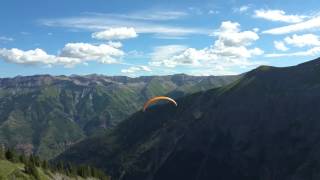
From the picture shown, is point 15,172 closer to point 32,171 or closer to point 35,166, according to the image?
point 32,171

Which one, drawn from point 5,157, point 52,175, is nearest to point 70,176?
point 52,175

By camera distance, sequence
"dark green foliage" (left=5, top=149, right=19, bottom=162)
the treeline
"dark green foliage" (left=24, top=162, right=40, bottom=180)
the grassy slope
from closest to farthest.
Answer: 1. the grassy slope
2. "dark green foliage" (left=24, top=162, right=40, bottom=180)
3. the treeline
4. "dark green foliage" (left=5, top=149, right=19, bottom=162)

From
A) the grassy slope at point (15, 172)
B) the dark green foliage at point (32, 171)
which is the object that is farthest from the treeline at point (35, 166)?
the grassy slope at point (15, 172)

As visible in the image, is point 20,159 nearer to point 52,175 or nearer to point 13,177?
point 52,175

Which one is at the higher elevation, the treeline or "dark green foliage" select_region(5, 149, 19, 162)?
"dark green foliage" select_region(5, 149, 19, 162)

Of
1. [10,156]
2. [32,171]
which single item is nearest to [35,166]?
[10,156]

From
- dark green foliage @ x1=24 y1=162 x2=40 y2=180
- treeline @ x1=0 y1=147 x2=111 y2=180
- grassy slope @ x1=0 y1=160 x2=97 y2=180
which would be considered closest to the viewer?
grassy slope @ x1=0 y1=160 x2=97 y2=180

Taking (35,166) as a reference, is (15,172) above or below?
above

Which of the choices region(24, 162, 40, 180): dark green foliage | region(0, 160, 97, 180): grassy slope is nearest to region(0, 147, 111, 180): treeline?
region(24, 162, 40, 180): dark green foliage

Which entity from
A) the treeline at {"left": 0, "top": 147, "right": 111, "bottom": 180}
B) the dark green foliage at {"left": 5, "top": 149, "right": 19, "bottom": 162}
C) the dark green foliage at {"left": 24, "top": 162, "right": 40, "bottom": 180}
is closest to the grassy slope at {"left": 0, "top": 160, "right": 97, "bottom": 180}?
the dark green foliage at {"left": 24, "top": 162, "right": 40, "bottom": 180}

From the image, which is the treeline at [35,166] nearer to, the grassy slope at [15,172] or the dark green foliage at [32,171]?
the dark green foliage at [32,171]

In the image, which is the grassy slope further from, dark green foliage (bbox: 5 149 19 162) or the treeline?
dark green foliage (bbox: 5 149 19 162)

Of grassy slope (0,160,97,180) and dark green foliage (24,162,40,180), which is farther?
dark green foliage (24,162,40,180)

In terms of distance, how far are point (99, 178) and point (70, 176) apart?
85.8 ft
